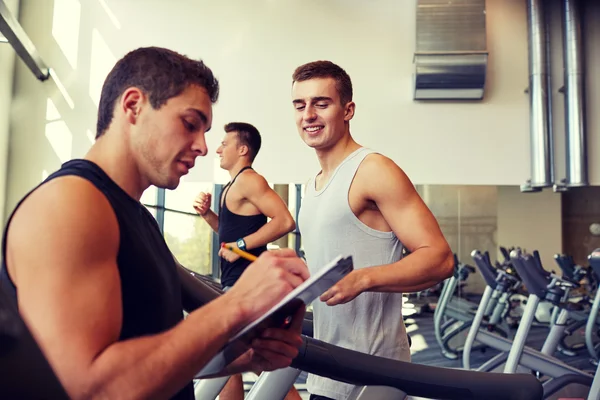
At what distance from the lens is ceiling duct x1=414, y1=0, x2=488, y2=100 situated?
4973mm

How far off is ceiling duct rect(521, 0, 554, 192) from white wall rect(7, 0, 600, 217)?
108 mm

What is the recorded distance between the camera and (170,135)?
954 millimetres

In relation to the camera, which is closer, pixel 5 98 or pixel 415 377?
pixel 415 377

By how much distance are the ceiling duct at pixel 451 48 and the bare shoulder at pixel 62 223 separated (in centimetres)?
453

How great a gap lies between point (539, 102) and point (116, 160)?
4.79 metres

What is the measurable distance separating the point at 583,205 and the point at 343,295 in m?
4.52

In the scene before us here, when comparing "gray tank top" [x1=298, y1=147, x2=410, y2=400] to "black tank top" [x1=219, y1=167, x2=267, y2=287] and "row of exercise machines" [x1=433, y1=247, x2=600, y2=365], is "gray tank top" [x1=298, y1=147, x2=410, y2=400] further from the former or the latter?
"row of exercise machines" [x1=433, y1=247, x2=600, y2=365]

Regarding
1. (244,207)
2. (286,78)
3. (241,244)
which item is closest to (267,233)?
(241,244)

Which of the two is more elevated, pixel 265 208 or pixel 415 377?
pixel 265 208

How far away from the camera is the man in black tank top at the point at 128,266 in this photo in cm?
69

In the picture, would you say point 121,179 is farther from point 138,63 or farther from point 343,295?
point 343,295

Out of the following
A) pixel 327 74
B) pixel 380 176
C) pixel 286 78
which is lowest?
pixel 380 176

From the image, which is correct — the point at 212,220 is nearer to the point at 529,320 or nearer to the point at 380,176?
the point at 529,320

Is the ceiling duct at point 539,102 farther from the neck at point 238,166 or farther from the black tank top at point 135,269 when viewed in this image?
the black tank top at point 135,269
